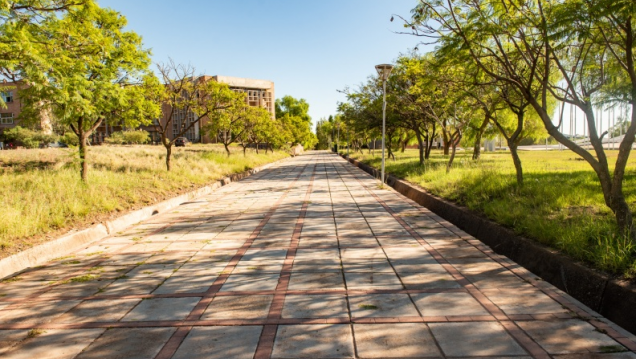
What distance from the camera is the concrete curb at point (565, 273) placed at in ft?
11.4

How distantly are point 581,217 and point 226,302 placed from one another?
502 cm

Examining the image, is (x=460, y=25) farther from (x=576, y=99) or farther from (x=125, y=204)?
(x=125, y=204)

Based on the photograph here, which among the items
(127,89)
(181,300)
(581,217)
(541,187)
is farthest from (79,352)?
(127,89)

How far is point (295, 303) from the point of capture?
13.1 feet

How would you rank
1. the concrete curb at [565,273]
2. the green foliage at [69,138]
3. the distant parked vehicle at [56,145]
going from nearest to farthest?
1. the concrete curb at [565,273]
2. the green foliage at [69,138]
3. the distant parked vehicle at [56,145]

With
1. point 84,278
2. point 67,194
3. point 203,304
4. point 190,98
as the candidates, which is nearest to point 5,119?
point 190,98

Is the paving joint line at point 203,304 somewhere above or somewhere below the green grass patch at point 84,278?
above

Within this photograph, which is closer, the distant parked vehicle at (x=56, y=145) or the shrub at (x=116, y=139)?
the distant parked vehicle at (x=56, y=145)

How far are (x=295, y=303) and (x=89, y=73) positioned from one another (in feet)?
32.3

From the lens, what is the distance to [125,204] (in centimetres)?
974

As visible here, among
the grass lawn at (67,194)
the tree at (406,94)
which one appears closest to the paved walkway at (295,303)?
the grass lawn at (67,194)

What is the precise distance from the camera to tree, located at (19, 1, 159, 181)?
6809mm

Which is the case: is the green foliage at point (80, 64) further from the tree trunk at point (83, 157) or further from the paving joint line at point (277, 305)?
the paving joint line at point (277, 305)

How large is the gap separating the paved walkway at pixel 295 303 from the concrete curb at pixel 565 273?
13 cm
